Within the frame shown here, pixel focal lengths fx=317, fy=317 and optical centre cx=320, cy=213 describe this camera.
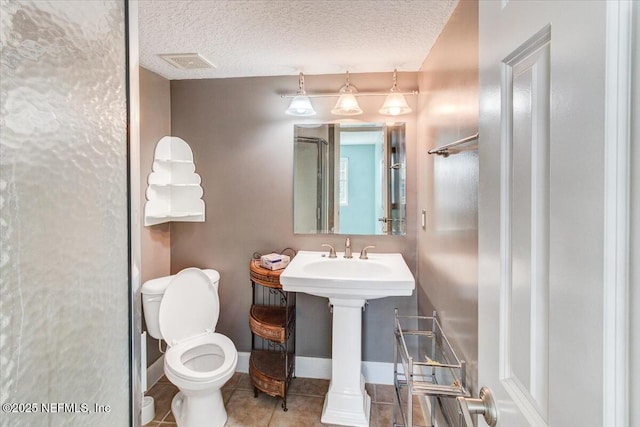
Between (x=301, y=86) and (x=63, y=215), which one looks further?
(x=301, y=86)

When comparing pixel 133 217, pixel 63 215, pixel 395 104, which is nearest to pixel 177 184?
pixel 395 104

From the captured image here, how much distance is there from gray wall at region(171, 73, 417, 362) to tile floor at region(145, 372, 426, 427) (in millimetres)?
226

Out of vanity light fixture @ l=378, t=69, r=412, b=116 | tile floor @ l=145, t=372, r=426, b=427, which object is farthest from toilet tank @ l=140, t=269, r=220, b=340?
vanity light fixture @ l=378, t=69, r=412, b=116

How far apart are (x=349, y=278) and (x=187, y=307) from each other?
109 cm

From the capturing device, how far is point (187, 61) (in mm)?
2055

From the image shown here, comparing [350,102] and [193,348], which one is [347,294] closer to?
[193,348]

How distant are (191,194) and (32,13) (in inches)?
79.9

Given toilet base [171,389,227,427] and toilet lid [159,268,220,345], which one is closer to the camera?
toilet base [171,389,227,427]

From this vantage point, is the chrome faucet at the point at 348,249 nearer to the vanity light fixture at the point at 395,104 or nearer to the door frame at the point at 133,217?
the vanity light fixture at the point at 395,104

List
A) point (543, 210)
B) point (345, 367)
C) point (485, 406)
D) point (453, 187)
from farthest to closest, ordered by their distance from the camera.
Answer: point (345, 367) → point (453, 187) → point (485, 406) → point (543, 210)

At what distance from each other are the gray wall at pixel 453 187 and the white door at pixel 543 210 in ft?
1.75

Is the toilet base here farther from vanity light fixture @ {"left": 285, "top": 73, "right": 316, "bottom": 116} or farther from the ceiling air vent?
the ceiling air vent

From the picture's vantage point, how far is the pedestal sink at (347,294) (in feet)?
5.53

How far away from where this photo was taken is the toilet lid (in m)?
1.97
